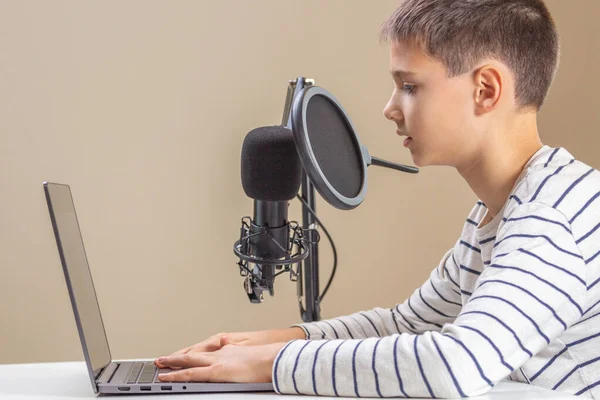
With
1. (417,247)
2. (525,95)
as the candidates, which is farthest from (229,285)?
(525,95)

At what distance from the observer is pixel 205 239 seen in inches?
84.5

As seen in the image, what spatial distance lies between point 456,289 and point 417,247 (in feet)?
4.13

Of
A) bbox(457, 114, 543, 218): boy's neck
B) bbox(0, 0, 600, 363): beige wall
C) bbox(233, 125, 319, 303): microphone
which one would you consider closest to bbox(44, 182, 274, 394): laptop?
bbox(233, 125, 319, 303): microphone

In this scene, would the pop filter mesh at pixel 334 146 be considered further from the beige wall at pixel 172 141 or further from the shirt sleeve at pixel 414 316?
the beige wall at pixel 172 141

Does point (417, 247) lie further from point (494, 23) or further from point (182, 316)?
point (494, 23)

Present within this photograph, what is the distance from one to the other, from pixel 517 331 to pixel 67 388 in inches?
20.6

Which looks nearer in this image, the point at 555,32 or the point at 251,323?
the point at 555,32

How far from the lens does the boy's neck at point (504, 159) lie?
948 millimetres

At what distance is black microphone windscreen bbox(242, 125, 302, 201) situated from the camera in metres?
0.88

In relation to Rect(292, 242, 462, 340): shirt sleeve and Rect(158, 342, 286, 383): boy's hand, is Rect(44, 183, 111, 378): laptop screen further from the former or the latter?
Rect(292, 242, 462, 340): shirt sleeve

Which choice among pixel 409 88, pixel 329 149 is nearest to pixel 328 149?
pixel 329 149

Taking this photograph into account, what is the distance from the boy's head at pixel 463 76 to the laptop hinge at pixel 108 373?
502mm

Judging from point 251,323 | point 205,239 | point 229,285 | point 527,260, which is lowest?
point 251,323

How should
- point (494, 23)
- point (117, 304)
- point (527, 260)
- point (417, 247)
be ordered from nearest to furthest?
point (527, 260) < point (494, 23) < point (117, 304) < point (417, 247)
